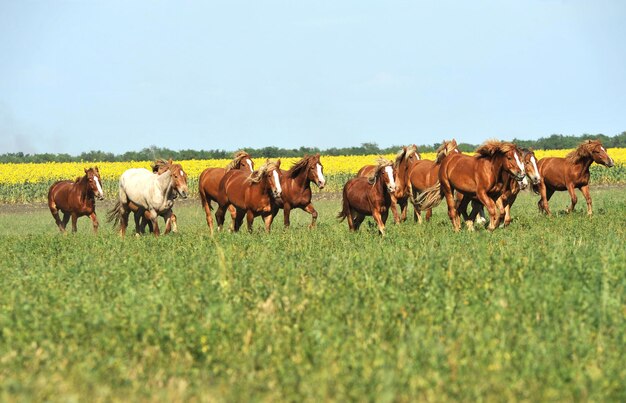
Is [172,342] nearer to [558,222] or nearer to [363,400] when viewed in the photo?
[363,400]

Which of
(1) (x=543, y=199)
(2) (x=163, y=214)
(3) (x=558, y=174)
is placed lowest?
(1) (x=543, y=199)

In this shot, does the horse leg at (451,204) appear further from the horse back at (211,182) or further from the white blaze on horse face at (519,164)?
the horse back at (211,182)

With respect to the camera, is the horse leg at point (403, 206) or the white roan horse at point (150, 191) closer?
the white roan horse at point (150, 191)

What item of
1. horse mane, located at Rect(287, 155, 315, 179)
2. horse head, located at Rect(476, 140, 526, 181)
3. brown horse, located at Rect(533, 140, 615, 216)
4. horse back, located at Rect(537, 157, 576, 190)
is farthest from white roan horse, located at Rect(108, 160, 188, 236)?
horse back, located at Rect(537, 157, 576, 190)

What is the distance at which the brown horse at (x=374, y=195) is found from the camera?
1848 cm

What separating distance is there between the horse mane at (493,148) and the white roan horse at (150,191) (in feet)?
21.7

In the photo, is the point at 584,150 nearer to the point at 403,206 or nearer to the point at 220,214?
the point at 403,206

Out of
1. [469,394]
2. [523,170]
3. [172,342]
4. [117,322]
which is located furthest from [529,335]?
[523,170]

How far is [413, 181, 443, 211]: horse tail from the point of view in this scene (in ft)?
69.2

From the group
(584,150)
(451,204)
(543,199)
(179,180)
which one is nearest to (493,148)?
(451,204)

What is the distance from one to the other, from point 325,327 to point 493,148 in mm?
11532

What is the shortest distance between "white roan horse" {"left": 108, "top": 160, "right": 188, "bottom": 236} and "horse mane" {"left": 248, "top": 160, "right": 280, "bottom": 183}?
5.03ft

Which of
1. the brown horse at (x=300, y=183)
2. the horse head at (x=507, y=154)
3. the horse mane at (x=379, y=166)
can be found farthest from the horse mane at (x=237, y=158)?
the horse head at (x=507, y=154)

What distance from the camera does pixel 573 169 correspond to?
25766 mm
